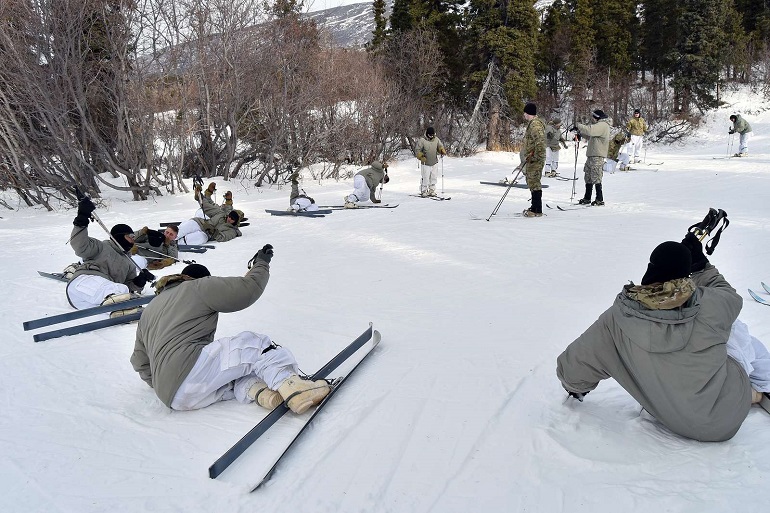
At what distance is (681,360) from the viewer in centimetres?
235

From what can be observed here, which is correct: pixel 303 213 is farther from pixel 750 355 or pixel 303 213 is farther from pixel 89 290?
pixel 750 355

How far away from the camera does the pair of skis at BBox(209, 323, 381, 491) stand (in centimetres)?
254

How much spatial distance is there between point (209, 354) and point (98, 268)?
10.1 ft

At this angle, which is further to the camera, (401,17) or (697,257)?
(401,17)

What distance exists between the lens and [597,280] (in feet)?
17.7

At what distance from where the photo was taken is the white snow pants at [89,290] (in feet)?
17.3

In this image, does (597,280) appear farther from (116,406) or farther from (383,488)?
(116,406)

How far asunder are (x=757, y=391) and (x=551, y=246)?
13.7ft

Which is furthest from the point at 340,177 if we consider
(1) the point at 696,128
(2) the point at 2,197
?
(1) the point at 696,128

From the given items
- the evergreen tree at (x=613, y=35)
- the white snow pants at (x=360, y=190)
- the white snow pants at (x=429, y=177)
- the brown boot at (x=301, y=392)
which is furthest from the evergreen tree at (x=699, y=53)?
the brown boot at (x=301, y=392)

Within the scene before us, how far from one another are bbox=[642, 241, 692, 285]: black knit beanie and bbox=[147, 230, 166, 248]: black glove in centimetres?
633

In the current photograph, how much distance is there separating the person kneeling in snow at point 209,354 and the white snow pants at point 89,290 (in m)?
2.42

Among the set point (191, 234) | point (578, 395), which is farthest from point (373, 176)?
point (578, 395)

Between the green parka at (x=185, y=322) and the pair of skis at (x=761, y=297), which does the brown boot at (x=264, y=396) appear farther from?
the pair of skis at (x=761, y=297)
